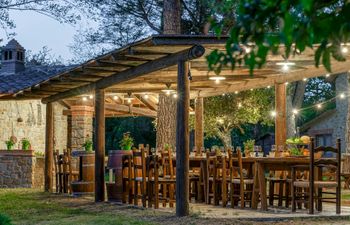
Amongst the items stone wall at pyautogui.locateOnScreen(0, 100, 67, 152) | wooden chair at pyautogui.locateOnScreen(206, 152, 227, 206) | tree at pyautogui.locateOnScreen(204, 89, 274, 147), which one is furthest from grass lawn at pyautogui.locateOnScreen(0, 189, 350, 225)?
tree at pyautogui.locateOnScreen(204, 89, 274, 147)

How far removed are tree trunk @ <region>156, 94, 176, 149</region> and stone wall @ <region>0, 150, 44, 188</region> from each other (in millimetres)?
3303

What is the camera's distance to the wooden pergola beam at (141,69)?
338 inches

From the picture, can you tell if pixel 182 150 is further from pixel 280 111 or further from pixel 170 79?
pixel 280 111

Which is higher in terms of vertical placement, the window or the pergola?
the pergola

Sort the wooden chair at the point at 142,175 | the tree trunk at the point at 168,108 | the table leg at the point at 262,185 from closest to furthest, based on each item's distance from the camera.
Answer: the table leg at the point at 262,185
the wooden chair at the point at 142,175
the tree trunk at the point at 168,108

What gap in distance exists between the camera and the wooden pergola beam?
338 inches

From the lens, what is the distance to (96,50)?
2372cm

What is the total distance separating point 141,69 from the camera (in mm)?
10172

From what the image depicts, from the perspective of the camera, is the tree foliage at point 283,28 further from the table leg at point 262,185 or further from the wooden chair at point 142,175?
the wooden chair at point 142,175

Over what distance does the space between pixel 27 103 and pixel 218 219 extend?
35.9 feet

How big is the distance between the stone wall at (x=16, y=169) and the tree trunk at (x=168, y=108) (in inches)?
131

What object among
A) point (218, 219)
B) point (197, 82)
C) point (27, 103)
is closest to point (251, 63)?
point (218, 219)

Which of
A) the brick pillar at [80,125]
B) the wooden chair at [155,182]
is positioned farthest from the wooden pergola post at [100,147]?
the brick pillar at [80,125]

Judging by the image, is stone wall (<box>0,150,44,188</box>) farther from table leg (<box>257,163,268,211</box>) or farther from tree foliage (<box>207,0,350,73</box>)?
tree foliage (<box>207,0,350,73</box>)
